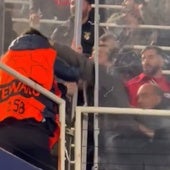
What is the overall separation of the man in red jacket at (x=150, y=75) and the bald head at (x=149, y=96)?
0.09 ft

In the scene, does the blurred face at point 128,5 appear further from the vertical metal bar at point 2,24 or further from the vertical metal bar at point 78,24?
the vertical metal bar at point 2,24

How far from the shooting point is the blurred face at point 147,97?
629 centimetres

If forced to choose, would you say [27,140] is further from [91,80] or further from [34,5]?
[34,5]

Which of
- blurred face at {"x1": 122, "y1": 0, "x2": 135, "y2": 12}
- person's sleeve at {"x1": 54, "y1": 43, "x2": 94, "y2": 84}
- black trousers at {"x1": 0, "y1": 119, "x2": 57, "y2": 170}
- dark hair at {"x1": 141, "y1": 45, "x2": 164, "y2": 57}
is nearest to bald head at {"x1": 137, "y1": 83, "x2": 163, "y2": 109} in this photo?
dark hair at {"x1": 141, "y1": 45, "x2": 164, "y2": 57}

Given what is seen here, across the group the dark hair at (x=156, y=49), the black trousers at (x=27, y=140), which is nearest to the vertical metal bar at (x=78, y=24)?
the dark hair at (x=156, y=49)

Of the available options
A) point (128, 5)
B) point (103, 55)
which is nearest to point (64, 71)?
point (103, 55)

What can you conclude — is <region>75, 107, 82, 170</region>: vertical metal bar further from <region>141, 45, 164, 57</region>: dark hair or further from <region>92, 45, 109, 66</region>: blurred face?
<region>141, 45, 164, 57</region>: dark hair

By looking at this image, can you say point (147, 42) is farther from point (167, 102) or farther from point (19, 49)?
point (19, 49)

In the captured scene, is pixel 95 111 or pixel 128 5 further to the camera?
pixel 128 5

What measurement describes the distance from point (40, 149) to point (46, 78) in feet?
1.38

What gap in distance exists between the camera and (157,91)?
6.35m

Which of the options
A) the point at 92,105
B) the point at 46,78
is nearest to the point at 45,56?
the point at 46,78

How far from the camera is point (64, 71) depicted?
605cm

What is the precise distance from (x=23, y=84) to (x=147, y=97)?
851 mm
